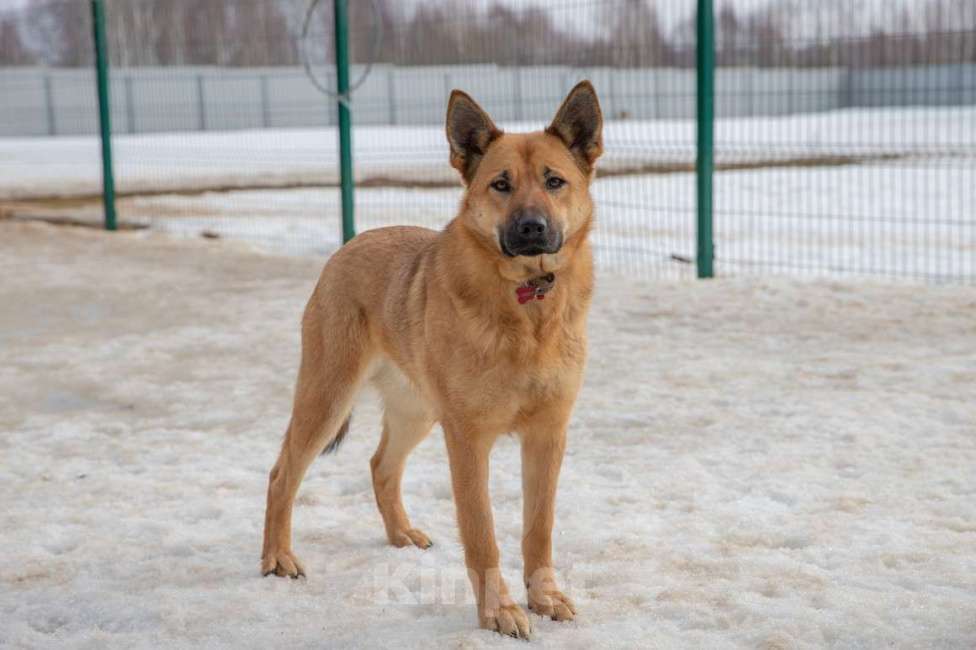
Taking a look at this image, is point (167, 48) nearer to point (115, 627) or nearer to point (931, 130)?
point (931, 130)

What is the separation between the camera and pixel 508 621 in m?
3.01

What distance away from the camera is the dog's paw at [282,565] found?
3.49 m

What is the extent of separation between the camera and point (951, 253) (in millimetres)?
9789

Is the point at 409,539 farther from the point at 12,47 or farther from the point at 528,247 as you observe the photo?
the point at 12,47

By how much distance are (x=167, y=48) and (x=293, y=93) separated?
2647 millimetres

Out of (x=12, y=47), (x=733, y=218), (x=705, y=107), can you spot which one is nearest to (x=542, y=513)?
(x=705, y=107)

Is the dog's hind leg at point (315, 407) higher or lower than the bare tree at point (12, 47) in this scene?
lower

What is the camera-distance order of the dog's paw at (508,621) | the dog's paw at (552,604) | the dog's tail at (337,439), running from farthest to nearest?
the dog's tail at (337,439) < the dog's paw at (552,604) < the dog's paw at (508,621)

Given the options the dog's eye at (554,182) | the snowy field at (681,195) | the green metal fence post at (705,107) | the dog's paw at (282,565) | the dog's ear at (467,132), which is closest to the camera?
the dog's eye at (554,182)

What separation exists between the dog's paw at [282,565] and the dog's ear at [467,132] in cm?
137

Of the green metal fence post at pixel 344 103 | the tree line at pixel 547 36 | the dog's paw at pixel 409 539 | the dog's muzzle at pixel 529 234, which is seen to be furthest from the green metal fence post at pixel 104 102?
the dog's muzzle at pixel 529 234

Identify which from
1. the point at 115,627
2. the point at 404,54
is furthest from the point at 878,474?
the point at 404,54

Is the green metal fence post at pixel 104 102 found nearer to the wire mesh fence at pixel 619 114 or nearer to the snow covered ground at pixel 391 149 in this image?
the wire mesh fence at pixel 619 114

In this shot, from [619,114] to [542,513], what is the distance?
673cm
